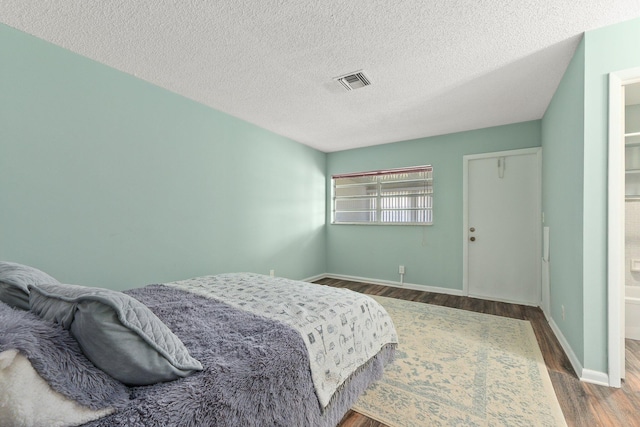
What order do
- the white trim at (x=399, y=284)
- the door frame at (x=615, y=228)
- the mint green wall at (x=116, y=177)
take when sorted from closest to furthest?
the door frame at (x=615, y=228) → the mint green wall at (x=116, y=177) → the white trim at (x=399, y=284)

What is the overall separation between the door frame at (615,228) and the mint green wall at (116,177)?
3.44 m

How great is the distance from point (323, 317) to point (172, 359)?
33.2 inches

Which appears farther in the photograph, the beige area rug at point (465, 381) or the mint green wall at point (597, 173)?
the mint green wall at point (597, 173)

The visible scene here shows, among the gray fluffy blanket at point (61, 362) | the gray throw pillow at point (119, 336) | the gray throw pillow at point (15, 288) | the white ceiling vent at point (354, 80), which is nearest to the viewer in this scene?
the gray fluffy blanket at point (61, 362)

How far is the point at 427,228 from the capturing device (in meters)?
4.26

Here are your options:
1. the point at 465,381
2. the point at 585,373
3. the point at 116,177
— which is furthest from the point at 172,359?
the point at 585,373

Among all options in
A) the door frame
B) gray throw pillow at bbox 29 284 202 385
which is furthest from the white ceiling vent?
gray throw pillow at bbox 29 284 202 385

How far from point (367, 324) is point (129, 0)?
8.18 feet

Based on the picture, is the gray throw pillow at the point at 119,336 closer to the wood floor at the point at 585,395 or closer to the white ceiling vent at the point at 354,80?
the wood floor at the point at 585,395

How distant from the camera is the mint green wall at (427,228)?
3.85m

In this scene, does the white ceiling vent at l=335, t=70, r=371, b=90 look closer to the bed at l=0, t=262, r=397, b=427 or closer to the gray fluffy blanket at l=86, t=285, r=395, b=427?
the bed at l=0, t=262, r=397, b=427

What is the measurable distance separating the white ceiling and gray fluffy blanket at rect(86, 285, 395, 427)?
188cm

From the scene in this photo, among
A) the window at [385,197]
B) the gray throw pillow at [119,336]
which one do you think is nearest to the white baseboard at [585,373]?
the window at [385,197]

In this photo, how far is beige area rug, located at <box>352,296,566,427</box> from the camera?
158cm
